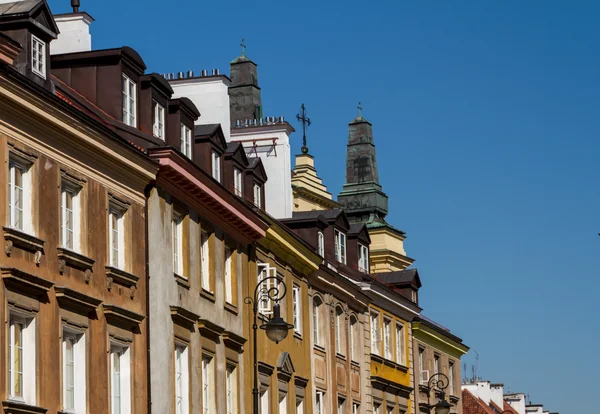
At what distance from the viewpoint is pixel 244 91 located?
62.1 meters

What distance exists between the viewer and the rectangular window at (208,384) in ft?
127

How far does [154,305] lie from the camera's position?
34.7m

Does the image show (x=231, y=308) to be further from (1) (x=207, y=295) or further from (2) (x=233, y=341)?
(1) (x=207, y=295)

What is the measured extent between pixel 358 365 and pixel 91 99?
22639 millimetres

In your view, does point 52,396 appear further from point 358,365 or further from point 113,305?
point 358,365

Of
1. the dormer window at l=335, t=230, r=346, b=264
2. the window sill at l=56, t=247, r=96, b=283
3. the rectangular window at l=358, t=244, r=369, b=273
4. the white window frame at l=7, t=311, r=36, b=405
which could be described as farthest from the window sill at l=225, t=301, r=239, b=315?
the rectangular window at l=358, t=244, r=369, b=273

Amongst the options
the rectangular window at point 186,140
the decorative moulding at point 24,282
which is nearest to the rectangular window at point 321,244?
the rectangular window at point 186,140

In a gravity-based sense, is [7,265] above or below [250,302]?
below

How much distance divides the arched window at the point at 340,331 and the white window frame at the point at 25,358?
25565 mm

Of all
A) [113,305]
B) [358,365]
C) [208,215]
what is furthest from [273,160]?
[113,305]

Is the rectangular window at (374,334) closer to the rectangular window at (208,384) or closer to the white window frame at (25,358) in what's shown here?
the rectangular window at (208,384)

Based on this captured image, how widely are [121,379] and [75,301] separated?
3549mm

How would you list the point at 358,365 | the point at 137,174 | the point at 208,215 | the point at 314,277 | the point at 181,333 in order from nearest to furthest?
the point at 137,174, the point at 181,333, the point at 208,215, the point at 314,277, the point at 358,365

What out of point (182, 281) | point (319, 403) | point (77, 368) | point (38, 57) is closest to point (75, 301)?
point (77, 368)
